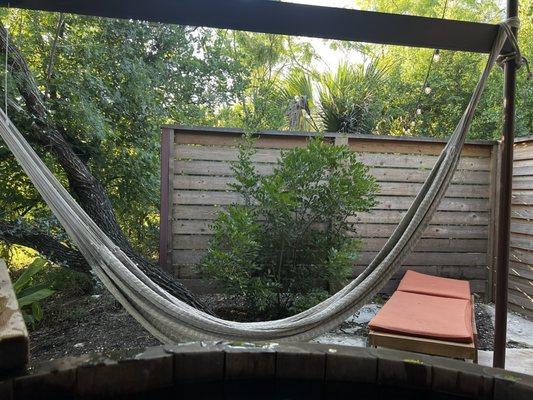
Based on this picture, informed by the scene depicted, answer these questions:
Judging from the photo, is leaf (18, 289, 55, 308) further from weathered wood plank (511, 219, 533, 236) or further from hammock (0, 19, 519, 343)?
weathered wood plank (511, 219, 533, 236)

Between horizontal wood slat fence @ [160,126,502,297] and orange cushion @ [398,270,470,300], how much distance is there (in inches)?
16.5

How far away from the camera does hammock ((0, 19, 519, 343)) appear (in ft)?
4.23

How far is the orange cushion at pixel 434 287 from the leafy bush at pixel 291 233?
1.46 ft

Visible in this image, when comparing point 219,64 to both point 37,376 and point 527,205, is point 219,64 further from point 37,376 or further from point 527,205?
point 37,376

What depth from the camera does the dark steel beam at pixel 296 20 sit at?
4.18ft

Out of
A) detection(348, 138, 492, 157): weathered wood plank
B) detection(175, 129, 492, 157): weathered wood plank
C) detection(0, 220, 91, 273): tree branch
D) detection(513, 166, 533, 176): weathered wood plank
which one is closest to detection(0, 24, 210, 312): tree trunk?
detection(0, 220, 91, 273): tree branch

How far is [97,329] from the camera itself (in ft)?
7.96

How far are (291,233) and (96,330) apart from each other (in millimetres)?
1344

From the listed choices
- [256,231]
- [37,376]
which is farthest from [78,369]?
[256,231]

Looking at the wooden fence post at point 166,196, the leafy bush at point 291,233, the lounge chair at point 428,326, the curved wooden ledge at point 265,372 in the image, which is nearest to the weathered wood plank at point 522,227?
the lounge chair at point 428,326

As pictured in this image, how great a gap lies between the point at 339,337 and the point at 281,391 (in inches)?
58.0

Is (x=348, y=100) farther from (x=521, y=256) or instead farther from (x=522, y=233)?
(x=521, y=256)

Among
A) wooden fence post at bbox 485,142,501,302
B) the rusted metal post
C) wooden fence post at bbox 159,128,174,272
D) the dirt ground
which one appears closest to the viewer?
the rusted metal post

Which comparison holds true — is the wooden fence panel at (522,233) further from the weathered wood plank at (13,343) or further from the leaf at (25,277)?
the leaf at (25,277)
